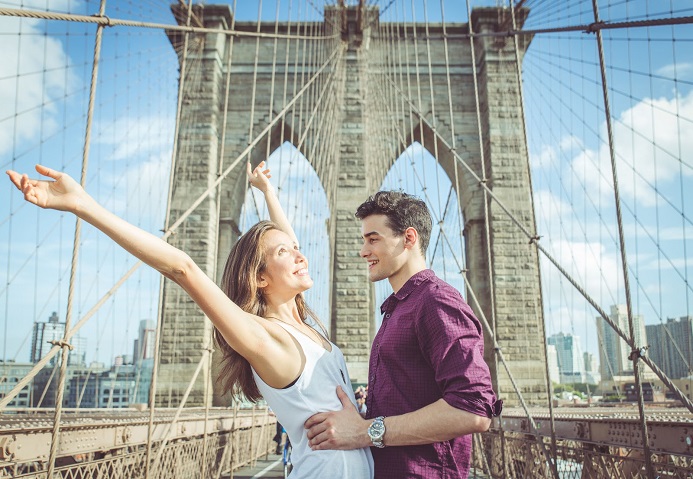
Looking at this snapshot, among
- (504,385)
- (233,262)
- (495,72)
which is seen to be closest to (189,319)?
(504,385)

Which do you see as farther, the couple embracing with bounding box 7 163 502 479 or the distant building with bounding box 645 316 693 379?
the distant building with bounding box 645 316 693 379

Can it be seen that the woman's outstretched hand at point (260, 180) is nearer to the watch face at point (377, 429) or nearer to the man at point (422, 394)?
the man at point (422, 394)

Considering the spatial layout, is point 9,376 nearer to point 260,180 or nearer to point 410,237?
point 260,180

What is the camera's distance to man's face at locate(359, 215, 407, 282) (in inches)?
51.4

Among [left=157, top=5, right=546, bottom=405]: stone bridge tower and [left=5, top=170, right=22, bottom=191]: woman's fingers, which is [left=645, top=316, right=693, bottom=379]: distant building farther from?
[left=5, top=170, right=22, bottom=191]: woman's fingers

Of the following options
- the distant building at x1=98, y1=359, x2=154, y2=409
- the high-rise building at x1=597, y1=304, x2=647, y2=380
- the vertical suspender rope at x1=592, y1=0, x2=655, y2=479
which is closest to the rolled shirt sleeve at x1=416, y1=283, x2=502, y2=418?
the vertical suspender rope at x1=592, y1=0, x2=655, y2=479

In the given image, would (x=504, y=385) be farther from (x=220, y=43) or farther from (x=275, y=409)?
(x=275, y=409)

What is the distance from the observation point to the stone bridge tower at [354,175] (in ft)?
35.2

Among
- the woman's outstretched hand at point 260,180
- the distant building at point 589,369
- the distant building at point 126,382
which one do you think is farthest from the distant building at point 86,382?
the distant building at point 589,369

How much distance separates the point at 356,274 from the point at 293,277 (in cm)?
966

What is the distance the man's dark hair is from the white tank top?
0.32m

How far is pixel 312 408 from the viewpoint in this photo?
1124mm

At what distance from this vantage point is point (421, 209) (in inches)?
52.9

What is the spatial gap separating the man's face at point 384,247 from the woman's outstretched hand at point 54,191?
60 centimetres
